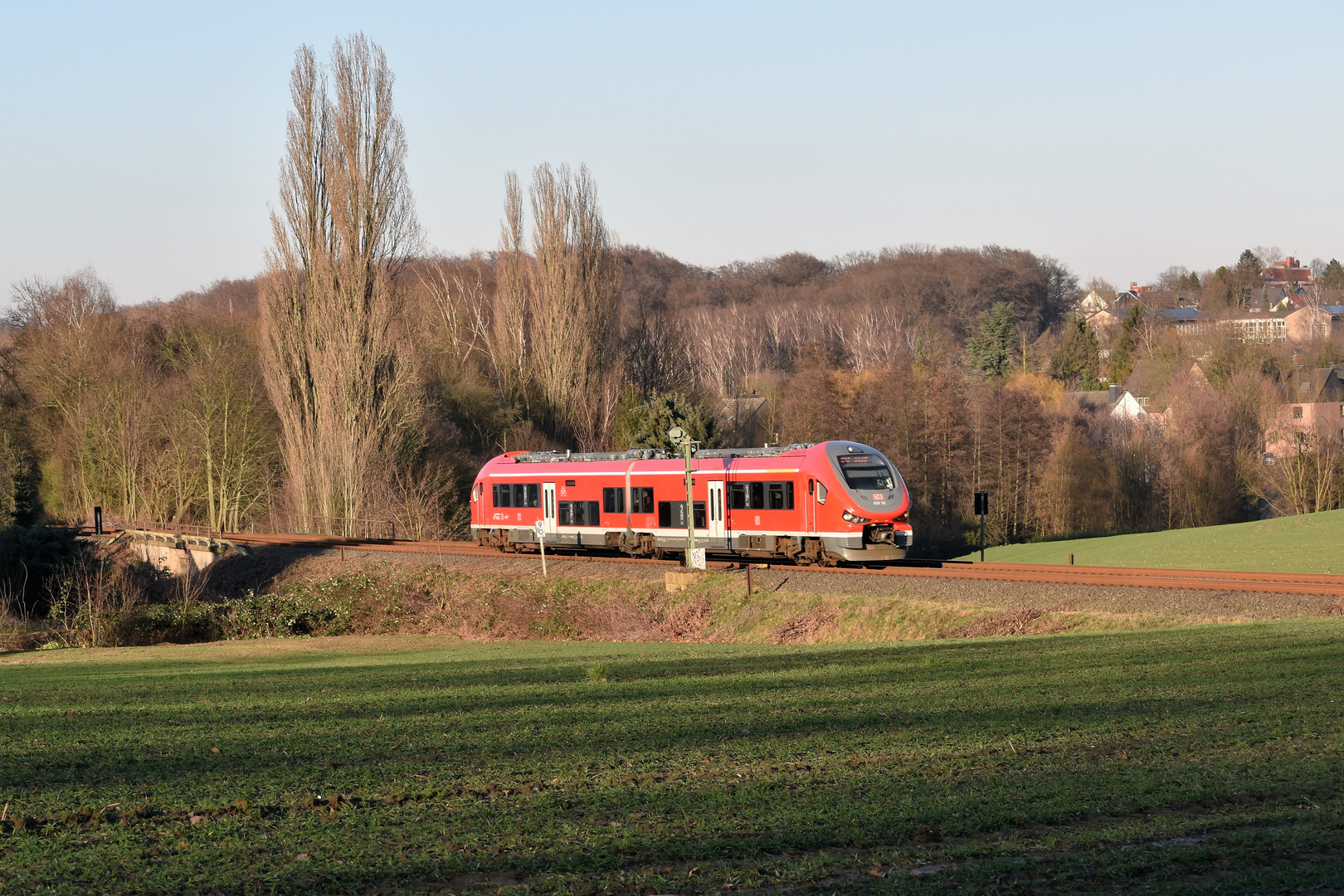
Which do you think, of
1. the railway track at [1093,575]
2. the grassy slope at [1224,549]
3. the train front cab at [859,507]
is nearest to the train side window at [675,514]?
the railway track at [1093,575]

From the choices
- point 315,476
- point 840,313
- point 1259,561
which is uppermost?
point 840,313

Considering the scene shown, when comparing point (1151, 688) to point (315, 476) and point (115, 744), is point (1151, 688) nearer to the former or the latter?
point (115, 744)

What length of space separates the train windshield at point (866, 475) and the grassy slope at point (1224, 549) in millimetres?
11921

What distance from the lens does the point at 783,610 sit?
88.0 ft

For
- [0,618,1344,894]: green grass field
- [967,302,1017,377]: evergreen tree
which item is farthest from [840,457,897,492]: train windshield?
[967,302,1017,377]: evergreen tree

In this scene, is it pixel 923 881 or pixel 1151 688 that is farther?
pixel 1151 688

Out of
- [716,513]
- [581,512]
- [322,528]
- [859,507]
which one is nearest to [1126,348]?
[322,528]

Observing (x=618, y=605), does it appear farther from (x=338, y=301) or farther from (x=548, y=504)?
(x=338, y=301)

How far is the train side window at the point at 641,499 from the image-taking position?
1312 inches

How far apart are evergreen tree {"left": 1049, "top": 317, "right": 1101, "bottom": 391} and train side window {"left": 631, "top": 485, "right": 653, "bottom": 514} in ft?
284

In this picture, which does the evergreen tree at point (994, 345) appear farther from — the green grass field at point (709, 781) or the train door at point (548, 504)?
the green grass field at point (709, 781)

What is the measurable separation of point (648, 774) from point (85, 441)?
199 feet

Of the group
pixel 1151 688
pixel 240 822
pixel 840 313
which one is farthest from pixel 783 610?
pixel 840 313

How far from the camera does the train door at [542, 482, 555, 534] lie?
36750 millimetres
